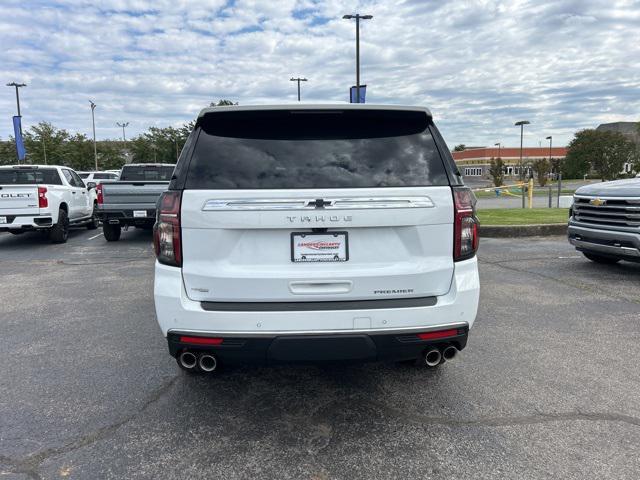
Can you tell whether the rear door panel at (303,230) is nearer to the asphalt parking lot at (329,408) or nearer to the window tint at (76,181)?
the asphalt parking lot at (329,408)

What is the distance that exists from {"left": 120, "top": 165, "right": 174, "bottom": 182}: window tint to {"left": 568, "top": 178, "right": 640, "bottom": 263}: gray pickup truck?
10303 millimetres

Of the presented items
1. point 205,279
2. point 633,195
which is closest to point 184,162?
point 205,279

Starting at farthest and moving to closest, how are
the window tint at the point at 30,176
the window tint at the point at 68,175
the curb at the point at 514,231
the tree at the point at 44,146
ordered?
1. the tree at the point at 44,146
2. the window tint at the point at 68,175
3. the window tint at the point at 30,176
4. the curb at the point at 514,231

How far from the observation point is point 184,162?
3.01 m

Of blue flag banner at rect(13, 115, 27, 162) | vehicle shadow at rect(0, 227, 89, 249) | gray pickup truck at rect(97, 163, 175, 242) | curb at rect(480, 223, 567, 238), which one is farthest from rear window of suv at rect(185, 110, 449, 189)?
blue flag banner at rect(13, 115, 27, 162)

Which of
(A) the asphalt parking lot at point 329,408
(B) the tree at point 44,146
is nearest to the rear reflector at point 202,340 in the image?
(A) the asphalt parking lot at point 329,408

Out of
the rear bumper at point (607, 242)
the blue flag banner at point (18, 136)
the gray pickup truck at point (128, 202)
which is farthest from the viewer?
the blue flag banner at point (18, 136)

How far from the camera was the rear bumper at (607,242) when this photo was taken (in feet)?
22.3

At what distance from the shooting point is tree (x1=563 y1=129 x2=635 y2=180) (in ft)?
215

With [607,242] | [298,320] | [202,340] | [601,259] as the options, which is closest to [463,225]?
[298,320]

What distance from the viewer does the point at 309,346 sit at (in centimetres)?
282

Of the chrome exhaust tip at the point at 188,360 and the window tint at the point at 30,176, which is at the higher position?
the window tint at the point at 30,176

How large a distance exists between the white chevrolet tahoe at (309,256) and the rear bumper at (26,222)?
960 centimetres

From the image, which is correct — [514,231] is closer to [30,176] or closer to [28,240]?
[30,176]
